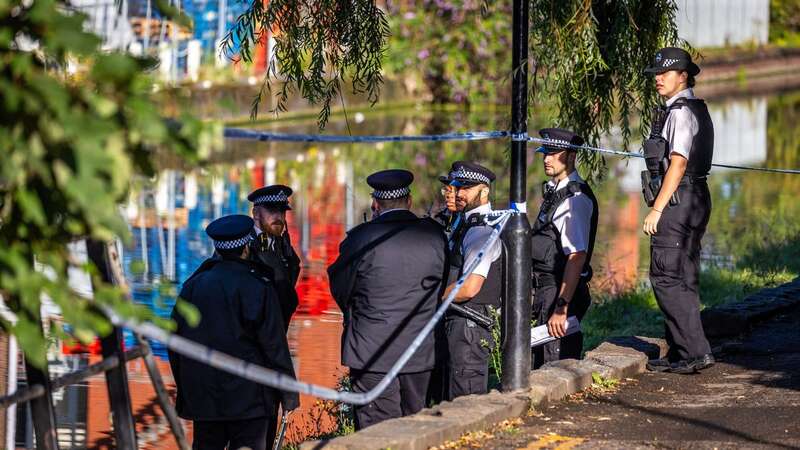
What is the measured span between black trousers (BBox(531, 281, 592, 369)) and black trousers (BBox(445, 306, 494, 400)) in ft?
1.98

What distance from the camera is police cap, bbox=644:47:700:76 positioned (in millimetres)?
8013

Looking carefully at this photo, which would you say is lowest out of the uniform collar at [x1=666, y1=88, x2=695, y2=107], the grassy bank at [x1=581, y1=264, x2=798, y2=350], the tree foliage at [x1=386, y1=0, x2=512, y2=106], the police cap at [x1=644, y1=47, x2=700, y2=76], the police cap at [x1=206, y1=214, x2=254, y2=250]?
the grassy bank at [x1=581, y1=264, x2=798, y2=350]

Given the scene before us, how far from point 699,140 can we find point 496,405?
2112 mm

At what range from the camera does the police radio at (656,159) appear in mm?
8023

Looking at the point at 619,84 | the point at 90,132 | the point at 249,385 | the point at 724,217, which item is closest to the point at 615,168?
the point at 724,217

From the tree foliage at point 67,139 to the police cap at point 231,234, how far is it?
10.1 ft

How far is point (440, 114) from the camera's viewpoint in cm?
3575

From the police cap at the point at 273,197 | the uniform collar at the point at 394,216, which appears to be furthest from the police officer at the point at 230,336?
the police cap at the point at 273,197

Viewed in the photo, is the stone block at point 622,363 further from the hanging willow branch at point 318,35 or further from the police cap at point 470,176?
the hanging willow branch at point 318,35

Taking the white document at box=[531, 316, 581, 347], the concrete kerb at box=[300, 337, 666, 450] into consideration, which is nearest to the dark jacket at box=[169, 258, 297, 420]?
the concrete kerb at box=[300, 337, 666, 450]

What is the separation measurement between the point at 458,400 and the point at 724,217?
1312 centimetres

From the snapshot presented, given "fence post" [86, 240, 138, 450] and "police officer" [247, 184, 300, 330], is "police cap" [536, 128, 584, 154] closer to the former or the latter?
"police officer" [247, 184, 300, 330]

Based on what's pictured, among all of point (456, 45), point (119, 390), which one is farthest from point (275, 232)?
point (456, 45)

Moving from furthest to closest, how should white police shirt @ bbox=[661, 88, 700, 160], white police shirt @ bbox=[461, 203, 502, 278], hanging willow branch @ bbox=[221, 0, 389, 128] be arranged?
1. hanging willow branch @ bbox=[221, 0, 389, 128]
2. white police shirt @ bbox=[661, 88, 700, 160]
3. white police shirt @ bbox=[461, 203, 502, 278]
